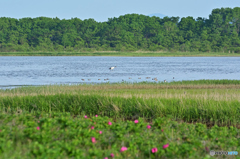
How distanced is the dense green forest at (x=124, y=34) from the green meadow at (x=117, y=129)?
282ft

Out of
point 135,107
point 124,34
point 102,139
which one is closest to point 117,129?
point 102,139

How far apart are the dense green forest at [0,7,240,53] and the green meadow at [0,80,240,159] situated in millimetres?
85976

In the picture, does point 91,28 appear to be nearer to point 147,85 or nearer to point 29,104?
point 147,85

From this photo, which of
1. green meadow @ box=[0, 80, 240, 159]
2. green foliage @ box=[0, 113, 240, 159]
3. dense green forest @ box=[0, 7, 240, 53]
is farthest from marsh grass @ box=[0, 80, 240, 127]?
dense green forest @ box=[0, 7, 240, 53]

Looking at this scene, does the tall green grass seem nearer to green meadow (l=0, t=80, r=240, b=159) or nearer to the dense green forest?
green meadow (l=0, t=80, r=240, b=159)

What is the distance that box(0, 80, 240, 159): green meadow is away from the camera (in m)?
7.88

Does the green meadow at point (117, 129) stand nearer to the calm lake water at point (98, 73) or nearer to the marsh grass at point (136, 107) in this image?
the marsh grass at point (136, 107)

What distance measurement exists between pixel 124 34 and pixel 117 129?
96759 mm

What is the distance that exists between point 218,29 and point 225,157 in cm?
10604

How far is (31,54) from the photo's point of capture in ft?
318

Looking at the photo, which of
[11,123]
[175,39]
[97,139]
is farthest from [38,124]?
[175,39]

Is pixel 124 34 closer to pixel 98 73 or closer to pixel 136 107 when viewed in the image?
pixel 98 73

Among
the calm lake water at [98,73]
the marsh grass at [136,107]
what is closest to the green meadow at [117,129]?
the marsh grass at [136,107]

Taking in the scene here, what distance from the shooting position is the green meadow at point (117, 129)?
25.8ft
